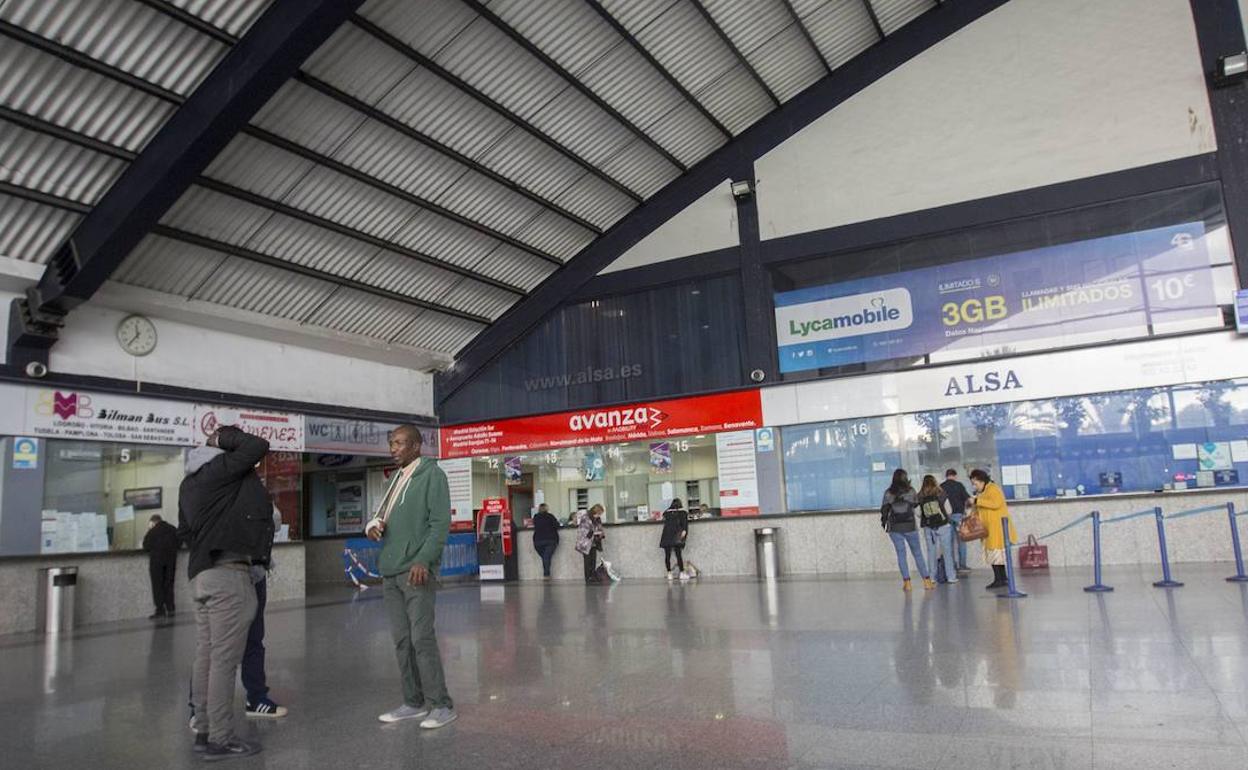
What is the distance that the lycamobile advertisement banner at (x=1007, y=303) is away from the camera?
13039mm

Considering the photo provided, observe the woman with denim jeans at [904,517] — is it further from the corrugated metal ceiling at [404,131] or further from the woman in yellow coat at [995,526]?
the corrugated metal ceiling at [404,131]

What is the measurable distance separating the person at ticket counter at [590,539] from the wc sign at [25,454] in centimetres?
850

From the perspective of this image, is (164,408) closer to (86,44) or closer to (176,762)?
(86,44)

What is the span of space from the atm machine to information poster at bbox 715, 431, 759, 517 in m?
4.44

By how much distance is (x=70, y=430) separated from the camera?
39.9 ft

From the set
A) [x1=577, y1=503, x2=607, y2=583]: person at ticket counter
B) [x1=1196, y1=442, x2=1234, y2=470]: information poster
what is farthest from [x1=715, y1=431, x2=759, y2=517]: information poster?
[x1=1196, y1=442, x2=1234, y2=470]: information poster

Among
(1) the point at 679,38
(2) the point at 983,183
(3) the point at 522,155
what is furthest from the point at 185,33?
(2) the point at 983,183

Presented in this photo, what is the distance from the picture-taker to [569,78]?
13.3 metres

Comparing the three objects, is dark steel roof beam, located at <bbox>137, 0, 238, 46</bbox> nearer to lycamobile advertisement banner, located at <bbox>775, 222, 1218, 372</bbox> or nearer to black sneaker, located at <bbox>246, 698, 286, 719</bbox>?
black sneaker, located at <bbox>246, 698, 286, 719</bbox>

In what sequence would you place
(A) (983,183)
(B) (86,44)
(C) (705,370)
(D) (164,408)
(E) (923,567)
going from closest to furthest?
(B) (86,44)
(E) (923,567)
(D) (164,408)
(A) (983,183)
(C) (705,370)

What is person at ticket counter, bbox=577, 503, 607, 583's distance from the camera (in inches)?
612

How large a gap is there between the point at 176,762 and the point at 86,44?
29.7 feet

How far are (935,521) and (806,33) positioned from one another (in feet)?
29.1

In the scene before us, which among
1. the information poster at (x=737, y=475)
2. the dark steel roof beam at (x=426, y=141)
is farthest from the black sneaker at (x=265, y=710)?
the information poster at (x=737, y=475)
